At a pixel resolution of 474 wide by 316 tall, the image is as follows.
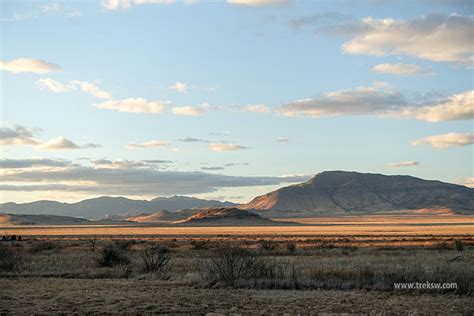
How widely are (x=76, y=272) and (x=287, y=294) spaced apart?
12.2 metres

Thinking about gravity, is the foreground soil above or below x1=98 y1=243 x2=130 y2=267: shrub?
below

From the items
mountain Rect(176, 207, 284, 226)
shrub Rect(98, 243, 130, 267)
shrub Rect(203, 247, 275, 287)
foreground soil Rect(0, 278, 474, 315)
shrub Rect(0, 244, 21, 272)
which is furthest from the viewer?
mountain Rect(176, 207, 284, 226)

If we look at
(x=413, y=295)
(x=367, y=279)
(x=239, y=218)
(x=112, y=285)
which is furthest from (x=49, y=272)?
(x=239, y=218)

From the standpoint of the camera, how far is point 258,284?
21766 mm

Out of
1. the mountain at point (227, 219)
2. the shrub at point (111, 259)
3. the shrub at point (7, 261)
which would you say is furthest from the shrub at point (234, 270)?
the mountain at point (227, 219)

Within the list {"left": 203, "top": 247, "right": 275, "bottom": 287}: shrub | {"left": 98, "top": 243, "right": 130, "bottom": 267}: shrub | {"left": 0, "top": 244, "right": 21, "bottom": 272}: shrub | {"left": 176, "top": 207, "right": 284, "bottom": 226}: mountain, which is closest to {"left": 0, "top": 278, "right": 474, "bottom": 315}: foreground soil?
{"left": 203, "top": 247, "right": 275, "bottom": 287}: shrub

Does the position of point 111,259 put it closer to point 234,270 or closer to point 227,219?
point 234,270

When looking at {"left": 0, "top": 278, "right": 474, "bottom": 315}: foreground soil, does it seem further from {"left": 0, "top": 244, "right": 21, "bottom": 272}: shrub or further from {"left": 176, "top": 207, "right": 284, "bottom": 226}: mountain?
{"left": 176, "top": 207, "right": 284, "bottom": 226}: mountain

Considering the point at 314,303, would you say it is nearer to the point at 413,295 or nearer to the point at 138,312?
the point at 413,295

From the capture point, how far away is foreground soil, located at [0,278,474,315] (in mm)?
16547

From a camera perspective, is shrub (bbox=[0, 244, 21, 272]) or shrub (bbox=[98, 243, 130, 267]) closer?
shrub (bbox=[0, 244, 21, 272])

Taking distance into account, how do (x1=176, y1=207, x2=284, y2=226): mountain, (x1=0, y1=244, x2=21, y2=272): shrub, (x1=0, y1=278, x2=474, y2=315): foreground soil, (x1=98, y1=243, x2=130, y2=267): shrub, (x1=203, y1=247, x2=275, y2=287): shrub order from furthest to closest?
(x1=176, y1=207, x2=284, y2=226): mountain < (x1=98, y1=243, x2=130, y2=267): shrub < (x1=0, y1=244, x2=21, y2=272): shrub < (x1=203, y1=247, x2=275, y2=287): shrub < (x1=0, y1=278, x2=474, y2=315): foreground soil

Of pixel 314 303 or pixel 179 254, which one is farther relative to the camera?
pixel 179 254

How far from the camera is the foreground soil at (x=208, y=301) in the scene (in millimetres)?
16547
